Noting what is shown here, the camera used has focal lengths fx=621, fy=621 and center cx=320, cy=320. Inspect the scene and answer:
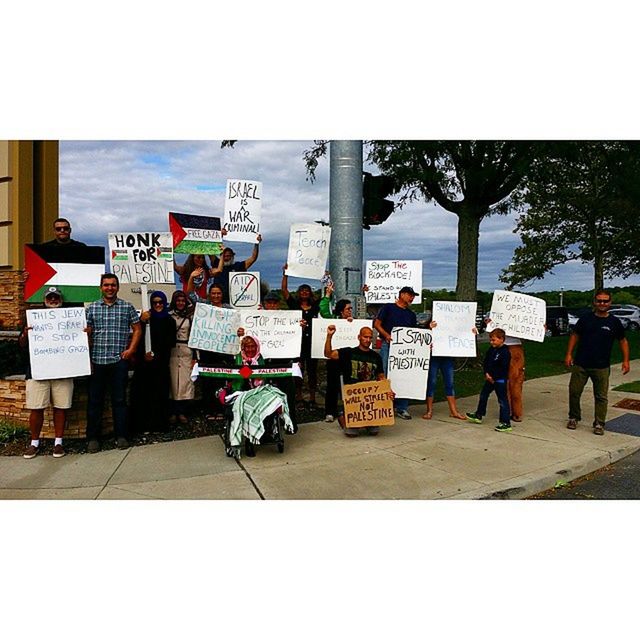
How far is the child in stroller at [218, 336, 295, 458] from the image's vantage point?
6477 mm

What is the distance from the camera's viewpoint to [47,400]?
6910mm

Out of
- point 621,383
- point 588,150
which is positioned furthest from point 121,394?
point 588,150

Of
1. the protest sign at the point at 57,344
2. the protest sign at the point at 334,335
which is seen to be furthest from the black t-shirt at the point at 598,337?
the protest sign at the point at 57,344

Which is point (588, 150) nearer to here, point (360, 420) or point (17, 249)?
point (360, 420)

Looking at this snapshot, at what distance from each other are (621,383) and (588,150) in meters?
5.70

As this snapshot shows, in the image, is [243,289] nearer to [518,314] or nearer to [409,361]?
[409,361]

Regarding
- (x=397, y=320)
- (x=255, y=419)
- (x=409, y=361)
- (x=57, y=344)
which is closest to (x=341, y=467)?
(x=255, y=419)

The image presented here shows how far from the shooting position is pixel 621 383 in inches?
491

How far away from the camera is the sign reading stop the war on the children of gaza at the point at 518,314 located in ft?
27.9

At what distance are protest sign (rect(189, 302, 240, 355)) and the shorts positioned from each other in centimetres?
147

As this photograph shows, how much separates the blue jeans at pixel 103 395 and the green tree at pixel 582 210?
9.81 m

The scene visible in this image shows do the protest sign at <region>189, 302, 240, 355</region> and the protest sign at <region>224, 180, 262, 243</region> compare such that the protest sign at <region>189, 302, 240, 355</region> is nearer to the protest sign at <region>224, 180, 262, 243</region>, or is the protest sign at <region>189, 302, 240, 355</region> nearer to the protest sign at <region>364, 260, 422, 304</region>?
the protest sign at <region>224, 180, 262, 243</region>

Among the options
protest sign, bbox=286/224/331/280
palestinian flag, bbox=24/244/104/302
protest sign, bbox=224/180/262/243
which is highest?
protest sign, bbox=224/180/262/243

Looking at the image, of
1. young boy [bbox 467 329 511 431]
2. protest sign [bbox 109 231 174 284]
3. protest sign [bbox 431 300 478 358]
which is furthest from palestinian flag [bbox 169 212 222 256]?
young boy [bbox 467 329 511 431]
